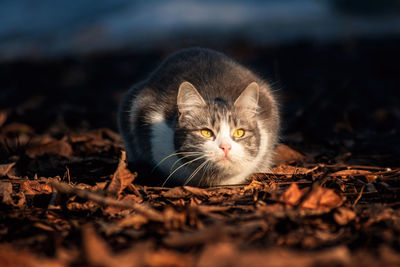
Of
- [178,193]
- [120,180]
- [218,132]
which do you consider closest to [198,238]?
[178,193]

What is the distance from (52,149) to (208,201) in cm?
226

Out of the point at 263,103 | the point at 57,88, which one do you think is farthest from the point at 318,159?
the point at 57,88

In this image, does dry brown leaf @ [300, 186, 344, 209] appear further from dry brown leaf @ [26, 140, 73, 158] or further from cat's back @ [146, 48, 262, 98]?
dry brown leaf @ [26, 140, 73, 158]

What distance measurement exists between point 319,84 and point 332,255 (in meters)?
6.92

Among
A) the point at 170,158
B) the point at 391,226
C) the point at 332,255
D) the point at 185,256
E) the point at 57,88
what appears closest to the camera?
the point at 332,255

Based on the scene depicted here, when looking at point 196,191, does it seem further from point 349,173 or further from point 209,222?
point 349,173

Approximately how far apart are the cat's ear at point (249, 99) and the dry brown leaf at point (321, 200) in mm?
1335

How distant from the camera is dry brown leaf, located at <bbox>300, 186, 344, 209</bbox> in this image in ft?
8.34

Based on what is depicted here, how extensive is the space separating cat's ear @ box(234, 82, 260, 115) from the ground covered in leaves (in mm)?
623

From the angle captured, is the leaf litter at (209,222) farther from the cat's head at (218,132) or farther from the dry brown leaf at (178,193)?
the cat's head at (218,132)

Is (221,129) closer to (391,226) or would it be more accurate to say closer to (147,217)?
(147,217)

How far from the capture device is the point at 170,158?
379 centimetres

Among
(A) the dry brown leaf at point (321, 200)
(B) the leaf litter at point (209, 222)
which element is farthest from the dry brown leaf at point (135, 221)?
Answer: (A) the dry brown leaf at point (321, 200)

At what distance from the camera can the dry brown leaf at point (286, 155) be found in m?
4.30
